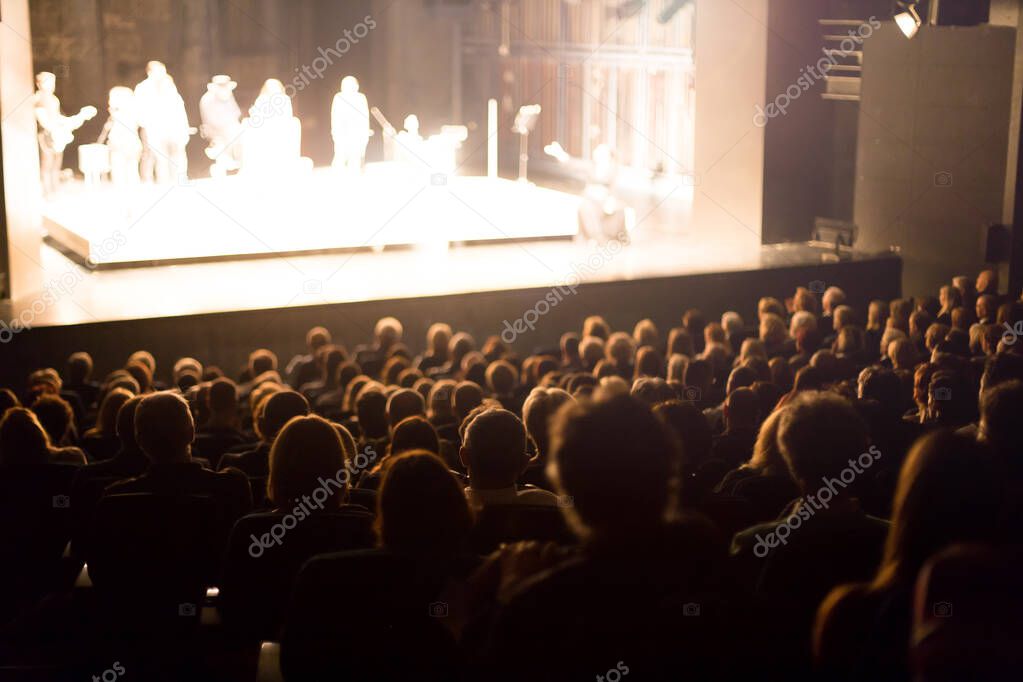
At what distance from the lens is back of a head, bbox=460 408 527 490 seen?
321 cm

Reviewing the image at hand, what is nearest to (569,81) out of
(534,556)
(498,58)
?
(498,58)

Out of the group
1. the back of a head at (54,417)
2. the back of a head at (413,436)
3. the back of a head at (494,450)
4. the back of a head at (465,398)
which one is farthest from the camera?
the back of a head at (465,398)

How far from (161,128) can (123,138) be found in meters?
0.36

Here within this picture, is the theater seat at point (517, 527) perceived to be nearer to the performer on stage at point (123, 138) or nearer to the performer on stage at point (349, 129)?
the performer on stage at point (123, 138)

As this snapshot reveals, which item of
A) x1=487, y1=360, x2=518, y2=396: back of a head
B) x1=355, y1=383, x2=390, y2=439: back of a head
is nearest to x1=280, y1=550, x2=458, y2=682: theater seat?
x1=355, y1=383, x2=390, y2=439: back of a head

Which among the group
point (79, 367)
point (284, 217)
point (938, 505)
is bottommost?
point (79, 367)

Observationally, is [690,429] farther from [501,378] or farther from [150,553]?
[501,378]

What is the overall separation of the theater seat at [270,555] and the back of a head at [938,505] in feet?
4.25

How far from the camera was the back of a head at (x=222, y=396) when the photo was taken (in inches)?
198

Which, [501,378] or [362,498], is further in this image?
[501,378]

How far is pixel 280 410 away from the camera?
450cm

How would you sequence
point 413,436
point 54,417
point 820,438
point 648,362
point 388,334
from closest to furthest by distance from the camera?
point 820,438
point 413,436
point 54,417
point 648,362
point 388,334

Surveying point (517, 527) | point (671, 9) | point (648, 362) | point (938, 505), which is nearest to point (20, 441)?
point (517, 527)

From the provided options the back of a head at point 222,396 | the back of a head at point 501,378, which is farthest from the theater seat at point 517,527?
the back of a head at point 501,378
